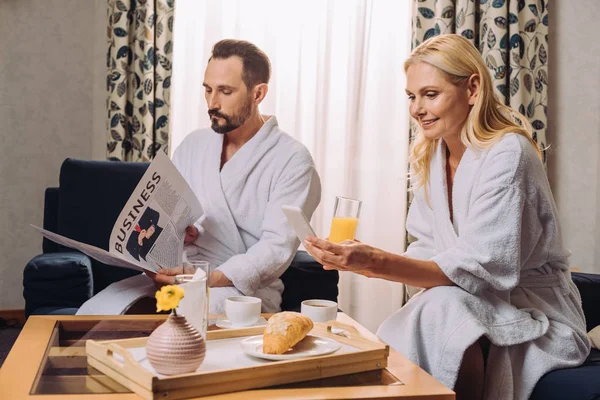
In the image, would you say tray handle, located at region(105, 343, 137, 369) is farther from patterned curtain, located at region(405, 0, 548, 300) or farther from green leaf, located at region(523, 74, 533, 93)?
green leaf, located at region(523, 74, 533, 93)

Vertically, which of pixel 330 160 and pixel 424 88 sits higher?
pixel 424 88

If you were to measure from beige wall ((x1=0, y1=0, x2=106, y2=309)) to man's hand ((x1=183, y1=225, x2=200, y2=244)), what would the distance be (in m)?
1.51

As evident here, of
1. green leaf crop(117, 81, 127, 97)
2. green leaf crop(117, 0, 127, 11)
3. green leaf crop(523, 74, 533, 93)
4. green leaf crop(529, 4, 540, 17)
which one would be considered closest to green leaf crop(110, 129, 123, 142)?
green leaf crop(117, 81, 127, 97)

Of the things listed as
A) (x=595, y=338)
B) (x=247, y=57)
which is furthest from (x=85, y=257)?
(x=595, y=338)

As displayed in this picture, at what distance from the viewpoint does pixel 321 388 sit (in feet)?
3.91

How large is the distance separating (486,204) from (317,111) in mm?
2040

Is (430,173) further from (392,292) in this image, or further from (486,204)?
(392,292)

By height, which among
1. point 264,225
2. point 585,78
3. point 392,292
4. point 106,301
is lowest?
point 392,292

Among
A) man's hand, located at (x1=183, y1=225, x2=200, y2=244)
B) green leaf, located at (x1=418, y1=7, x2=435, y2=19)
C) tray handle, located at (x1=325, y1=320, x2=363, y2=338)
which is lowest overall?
tray handle, located at (x1=325, y1=320, x2=363, y2=338)

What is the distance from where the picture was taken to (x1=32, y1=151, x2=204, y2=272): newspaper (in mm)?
1759

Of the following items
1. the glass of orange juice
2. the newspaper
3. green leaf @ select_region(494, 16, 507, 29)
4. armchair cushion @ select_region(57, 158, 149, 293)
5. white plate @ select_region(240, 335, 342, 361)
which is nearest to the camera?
white plate @ select_region(240, 335, 342, 361)

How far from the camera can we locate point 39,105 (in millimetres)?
Result: 3570

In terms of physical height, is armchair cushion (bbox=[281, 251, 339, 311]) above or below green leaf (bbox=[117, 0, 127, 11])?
below

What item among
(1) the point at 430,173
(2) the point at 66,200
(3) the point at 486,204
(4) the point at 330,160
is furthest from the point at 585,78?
(2) the point at 66,200
